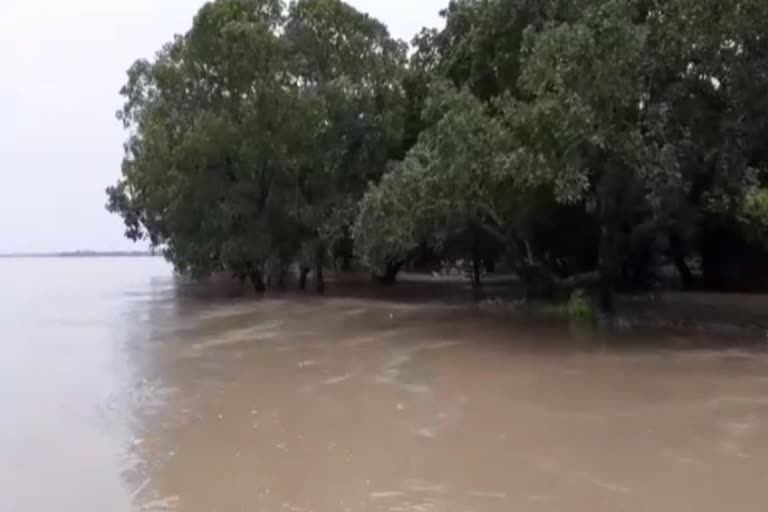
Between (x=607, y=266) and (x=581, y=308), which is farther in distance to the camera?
(x=607, y=266)

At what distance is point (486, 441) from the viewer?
283 inches

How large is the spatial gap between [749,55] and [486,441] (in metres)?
9.54

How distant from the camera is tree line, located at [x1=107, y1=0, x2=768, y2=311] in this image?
44.3ft

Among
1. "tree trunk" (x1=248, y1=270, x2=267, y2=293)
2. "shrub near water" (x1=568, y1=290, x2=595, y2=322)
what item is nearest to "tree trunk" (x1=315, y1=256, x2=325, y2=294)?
"tree trunk" (x1=248, y1=270, x2=267, y2=293)

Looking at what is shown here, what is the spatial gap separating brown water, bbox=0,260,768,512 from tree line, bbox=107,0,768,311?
10.4 ft

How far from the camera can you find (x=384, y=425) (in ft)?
25.8

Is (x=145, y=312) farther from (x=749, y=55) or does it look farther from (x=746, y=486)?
(x=746, y=486)

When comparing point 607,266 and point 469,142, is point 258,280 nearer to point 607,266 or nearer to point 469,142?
point 607,266

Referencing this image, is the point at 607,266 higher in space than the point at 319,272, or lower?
higher

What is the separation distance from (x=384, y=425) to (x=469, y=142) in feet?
24.7

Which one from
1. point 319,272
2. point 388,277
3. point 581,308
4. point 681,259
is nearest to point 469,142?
point 581,308

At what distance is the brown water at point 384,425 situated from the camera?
5.65 meters

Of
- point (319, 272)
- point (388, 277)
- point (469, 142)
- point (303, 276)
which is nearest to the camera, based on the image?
point (469, 142)

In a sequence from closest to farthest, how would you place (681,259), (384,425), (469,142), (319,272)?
(384,425)
(469,142)
(681,259)
(319,272)
